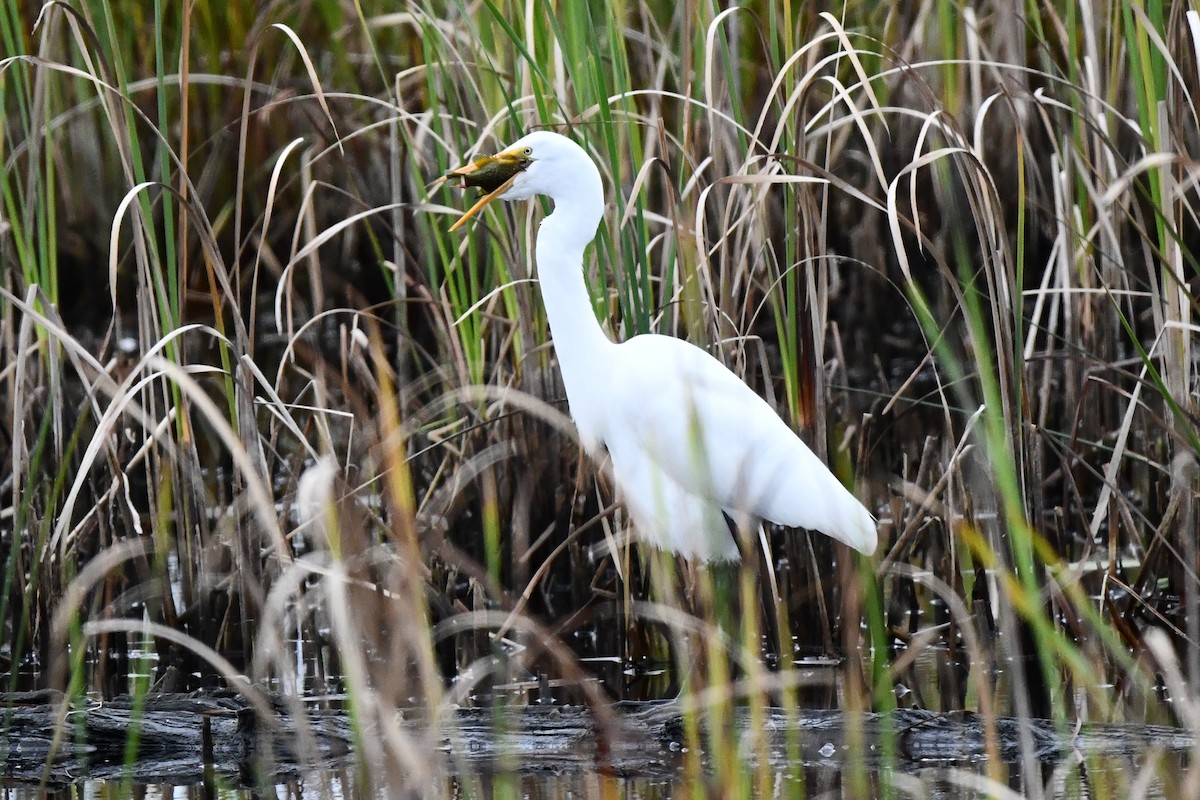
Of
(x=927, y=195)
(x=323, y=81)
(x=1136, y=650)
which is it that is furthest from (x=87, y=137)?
(x=1136, y=650)

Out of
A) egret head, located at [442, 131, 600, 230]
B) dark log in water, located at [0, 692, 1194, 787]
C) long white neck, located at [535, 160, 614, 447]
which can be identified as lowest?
dark log in water, located at [0, 692, 1194, 787]

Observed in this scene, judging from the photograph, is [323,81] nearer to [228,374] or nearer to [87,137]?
[87,137]

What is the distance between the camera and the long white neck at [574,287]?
9.49 feet

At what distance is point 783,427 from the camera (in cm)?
295

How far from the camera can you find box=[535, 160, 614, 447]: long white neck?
2.89 meters

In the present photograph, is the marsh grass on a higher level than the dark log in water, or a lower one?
higher

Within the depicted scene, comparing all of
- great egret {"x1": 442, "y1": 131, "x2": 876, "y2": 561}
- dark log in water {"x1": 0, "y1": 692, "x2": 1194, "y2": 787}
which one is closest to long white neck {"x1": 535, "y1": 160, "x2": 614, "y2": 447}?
great egret {"x1": 442, "y1": 131, "x2": 876, "y2": 561}

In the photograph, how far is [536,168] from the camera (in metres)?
2.86

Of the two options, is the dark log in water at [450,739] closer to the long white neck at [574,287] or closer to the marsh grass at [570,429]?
the marsh grass at [570,429]

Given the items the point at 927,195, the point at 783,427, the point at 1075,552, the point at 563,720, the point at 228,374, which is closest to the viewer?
the point at 563,720

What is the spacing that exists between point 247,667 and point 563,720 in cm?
92

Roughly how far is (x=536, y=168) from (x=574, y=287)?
247 mm

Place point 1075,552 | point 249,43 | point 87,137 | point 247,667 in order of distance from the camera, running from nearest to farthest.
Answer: point 247,667 → point 1075,552 → point 249,43 → point 87,137

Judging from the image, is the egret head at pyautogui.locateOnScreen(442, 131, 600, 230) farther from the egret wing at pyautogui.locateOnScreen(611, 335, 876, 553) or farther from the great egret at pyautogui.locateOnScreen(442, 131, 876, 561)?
the egret wing at pyautogui.locateOnScreen(611, 335, 876, 553)
